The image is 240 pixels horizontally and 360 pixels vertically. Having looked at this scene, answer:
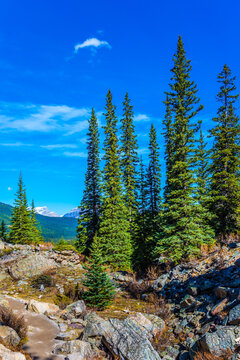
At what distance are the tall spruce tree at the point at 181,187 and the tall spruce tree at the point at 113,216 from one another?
19.2 feet

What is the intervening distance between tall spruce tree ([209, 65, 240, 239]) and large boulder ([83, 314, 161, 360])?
14326 mm

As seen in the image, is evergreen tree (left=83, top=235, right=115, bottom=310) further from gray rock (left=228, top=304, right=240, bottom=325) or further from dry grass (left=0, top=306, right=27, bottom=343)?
gray rock (left=228, top=304, right=240, bottom=325)

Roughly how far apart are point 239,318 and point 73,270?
46.8 ft

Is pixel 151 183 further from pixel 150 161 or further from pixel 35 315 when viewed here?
pixel 35 315

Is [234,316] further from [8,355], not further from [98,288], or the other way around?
[98,288]

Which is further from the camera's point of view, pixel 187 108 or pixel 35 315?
pixel 187 108

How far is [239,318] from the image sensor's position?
6.53 m

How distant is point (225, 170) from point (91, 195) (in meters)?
17.6

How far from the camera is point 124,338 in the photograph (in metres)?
6.92

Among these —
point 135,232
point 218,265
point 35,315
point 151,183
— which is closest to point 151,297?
point 218,265

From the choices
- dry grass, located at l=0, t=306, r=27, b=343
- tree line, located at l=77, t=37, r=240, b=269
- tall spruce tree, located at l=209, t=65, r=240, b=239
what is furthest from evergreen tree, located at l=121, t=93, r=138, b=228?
dry grass, located at l=0, t=306, r=27, b=343

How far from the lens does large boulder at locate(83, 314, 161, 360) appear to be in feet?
20.9

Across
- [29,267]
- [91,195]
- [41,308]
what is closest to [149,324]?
[41,308]

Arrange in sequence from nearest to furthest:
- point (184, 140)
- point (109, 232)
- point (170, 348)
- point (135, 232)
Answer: point (170, 348) → point (184, 140) → point (109, 232) → point (135, 232)
